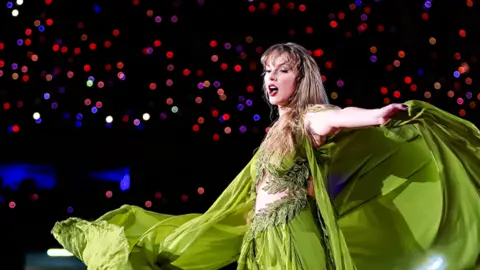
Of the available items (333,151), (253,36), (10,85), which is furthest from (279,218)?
(10,85)

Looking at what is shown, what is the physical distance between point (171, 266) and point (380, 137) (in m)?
0.70

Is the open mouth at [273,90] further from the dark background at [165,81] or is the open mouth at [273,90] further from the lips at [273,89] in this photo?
the dark background at [165,81]

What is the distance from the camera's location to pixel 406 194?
2.08 m

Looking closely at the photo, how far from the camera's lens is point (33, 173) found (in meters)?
3.46

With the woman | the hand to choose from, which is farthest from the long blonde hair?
the hand

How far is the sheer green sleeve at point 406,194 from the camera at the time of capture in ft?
6.64

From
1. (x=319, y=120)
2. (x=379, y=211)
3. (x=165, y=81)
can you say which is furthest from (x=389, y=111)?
(x=165, y=81)

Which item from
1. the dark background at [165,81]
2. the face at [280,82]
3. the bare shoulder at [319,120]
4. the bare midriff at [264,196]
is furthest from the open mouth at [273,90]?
the dark background at [165,81]

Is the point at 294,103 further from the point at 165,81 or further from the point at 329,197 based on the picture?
the point at 165,81

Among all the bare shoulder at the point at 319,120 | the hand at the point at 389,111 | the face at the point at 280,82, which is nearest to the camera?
the hand at the point at 389,111

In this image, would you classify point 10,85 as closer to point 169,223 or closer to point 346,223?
point 169,223

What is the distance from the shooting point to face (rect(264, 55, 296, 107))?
6.42ft

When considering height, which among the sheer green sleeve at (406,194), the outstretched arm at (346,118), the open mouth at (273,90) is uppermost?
the open mouth at (273,90)

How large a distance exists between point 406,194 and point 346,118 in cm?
48
